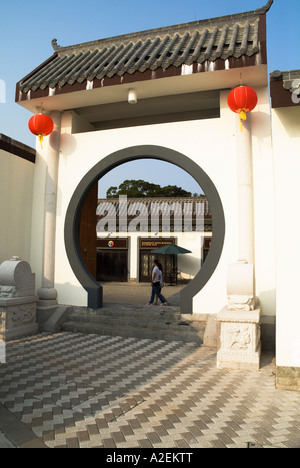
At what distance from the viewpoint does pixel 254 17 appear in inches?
278

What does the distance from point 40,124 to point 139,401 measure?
6.13m

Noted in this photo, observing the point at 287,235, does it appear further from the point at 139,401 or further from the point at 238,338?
the point at 139,401

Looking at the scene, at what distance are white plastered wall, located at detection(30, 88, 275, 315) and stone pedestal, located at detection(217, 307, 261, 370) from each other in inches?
57.8

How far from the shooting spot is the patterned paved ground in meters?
2.86

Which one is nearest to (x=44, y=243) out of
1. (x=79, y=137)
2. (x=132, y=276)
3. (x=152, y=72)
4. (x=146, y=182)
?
(x=79, y=137)

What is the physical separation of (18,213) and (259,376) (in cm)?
600

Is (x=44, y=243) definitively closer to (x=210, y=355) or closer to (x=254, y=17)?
(x=210, y=355)

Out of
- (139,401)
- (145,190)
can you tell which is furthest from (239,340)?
(145,190)

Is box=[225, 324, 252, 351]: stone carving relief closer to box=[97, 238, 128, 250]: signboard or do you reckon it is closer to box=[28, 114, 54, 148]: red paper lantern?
box=[28, 114, 54, 148]: red paper lantern

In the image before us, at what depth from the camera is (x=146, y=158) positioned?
7422 mm

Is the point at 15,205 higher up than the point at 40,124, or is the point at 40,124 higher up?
the point at 40,124

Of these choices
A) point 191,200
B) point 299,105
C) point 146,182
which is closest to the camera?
point 299,105
